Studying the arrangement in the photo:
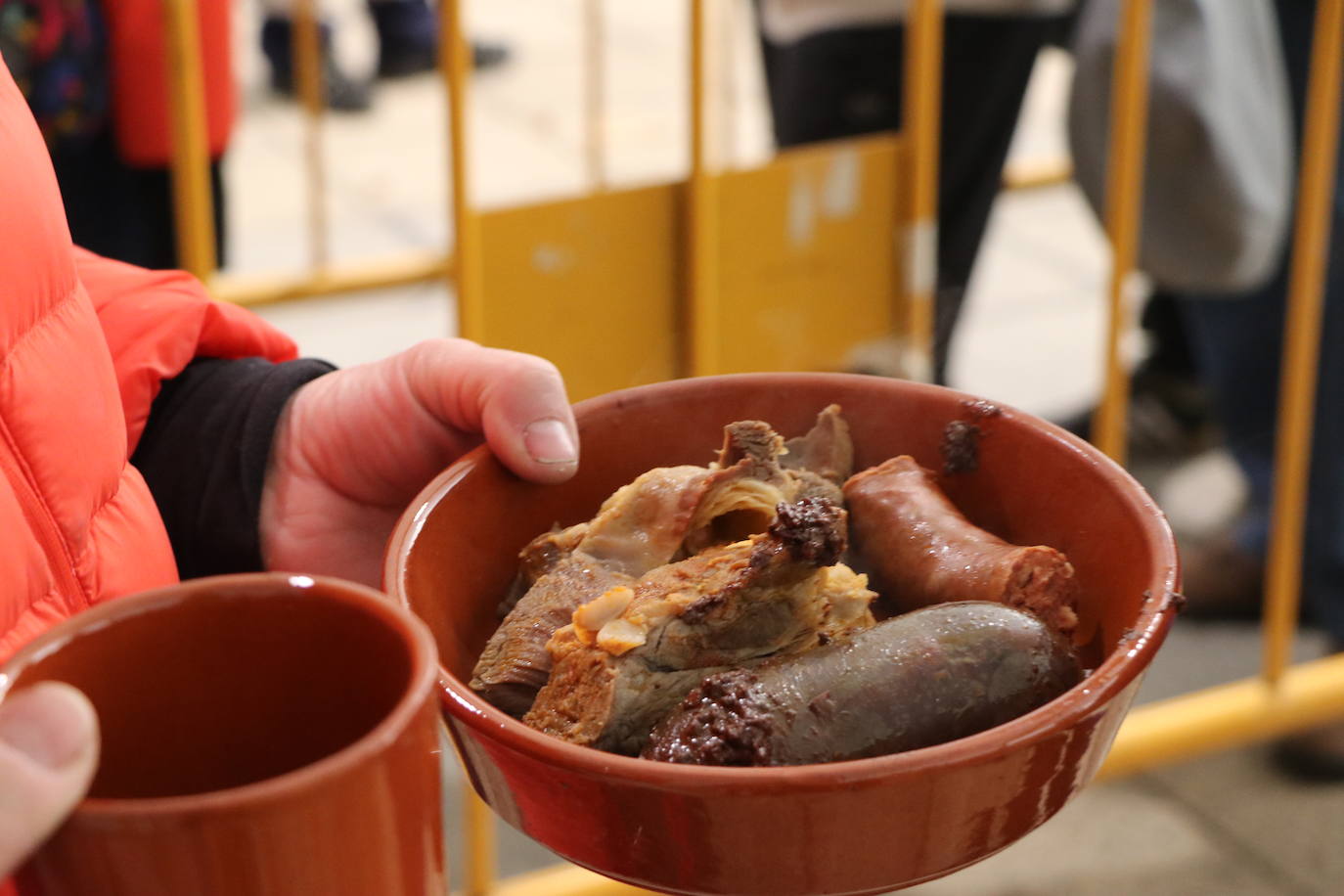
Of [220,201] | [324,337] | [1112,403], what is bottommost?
[324,337]

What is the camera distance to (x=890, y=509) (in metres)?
0.68

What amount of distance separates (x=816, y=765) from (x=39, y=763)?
26cm

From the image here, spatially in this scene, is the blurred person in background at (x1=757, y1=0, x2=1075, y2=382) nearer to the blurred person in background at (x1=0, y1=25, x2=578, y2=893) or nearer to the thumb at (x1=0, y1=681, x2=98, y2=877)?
the blurred person in background at (x1=0, y1=25, x2=578, y2=893)

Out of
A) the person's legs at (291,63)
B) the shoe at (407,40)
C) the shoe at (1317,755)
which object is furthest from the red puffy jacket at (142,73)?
the shoe at (407,40)

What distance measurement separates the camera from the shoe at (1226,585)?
2.31 meters

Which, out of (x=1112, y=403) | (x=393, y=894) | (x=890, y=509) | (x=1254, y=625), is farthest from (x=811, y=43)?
(x=393, y=894)

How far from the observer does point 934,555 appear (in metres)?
0.67

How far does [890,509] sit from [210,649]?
0.32 meters

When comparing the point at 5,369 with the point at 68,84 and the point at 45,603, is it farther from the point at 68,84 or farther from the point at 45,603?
the point at 68,84

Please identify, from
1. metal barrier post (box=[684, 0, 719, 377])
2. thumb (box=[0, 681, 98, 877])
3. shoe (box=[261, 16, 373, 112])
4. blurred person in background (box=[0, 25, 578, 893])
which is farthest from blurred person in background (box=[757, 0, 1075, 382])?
shoe (box=[261, 16, 373, 112])

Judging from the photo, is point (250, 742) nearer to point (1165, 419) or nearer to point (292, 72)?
point (1165, 419)

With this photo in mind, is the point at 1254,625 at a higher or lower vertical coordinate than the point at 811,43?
lower

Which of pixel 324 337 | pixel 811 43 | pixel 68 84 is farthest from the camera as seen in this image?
pixel 324 337

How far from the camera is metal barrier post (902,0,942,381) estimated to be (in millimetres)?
1735
